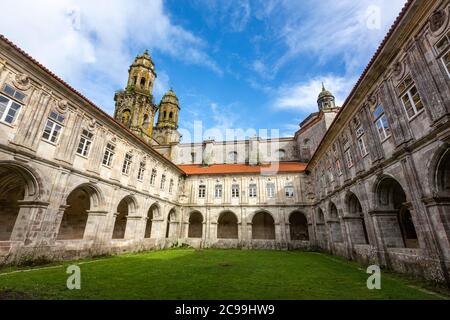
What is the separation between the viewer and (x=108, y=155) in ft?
47.1

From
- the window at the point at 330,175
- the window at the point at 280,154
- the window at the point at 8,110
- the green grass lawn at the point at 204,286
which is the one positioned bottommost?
the green grass lawn at the point at 204,286

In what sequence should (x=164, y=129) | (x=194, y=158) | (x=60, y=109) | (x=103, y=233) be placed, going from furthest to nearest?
(x=164, y=129), (x=194, y=158), (x=103, y=233), (x=60, y=109)

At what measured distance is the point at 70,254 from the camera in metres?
11.3

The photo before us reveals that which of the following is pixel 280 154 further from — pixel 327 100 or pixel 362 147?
pixel 362 147

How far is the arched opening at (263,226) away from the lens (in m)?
23.6

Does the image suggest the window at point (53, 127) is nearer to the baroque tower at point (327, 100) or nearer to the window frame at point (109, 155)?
the window frame at point (109, 155)

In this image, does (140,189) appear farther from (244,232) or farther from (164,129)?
(164,129)

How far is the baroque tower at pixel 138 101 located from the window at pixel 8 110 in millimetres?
23632

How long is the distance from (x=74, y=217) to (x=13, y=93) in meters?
11.4

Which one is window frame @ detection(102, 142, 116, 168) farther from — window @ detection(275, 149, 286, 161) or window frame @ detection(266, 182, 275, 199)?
window @ detection(275, 149, 286, 161)

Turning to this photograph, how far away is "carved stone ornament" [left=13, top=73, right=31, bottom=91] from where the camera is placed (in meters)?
9.25

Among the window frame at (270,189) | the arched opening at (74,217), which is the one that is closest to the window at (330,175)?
the window frame at (270,189)

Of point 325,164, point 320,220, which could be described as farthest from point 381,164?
point 320,220

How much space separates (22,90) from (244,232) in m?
20.3
